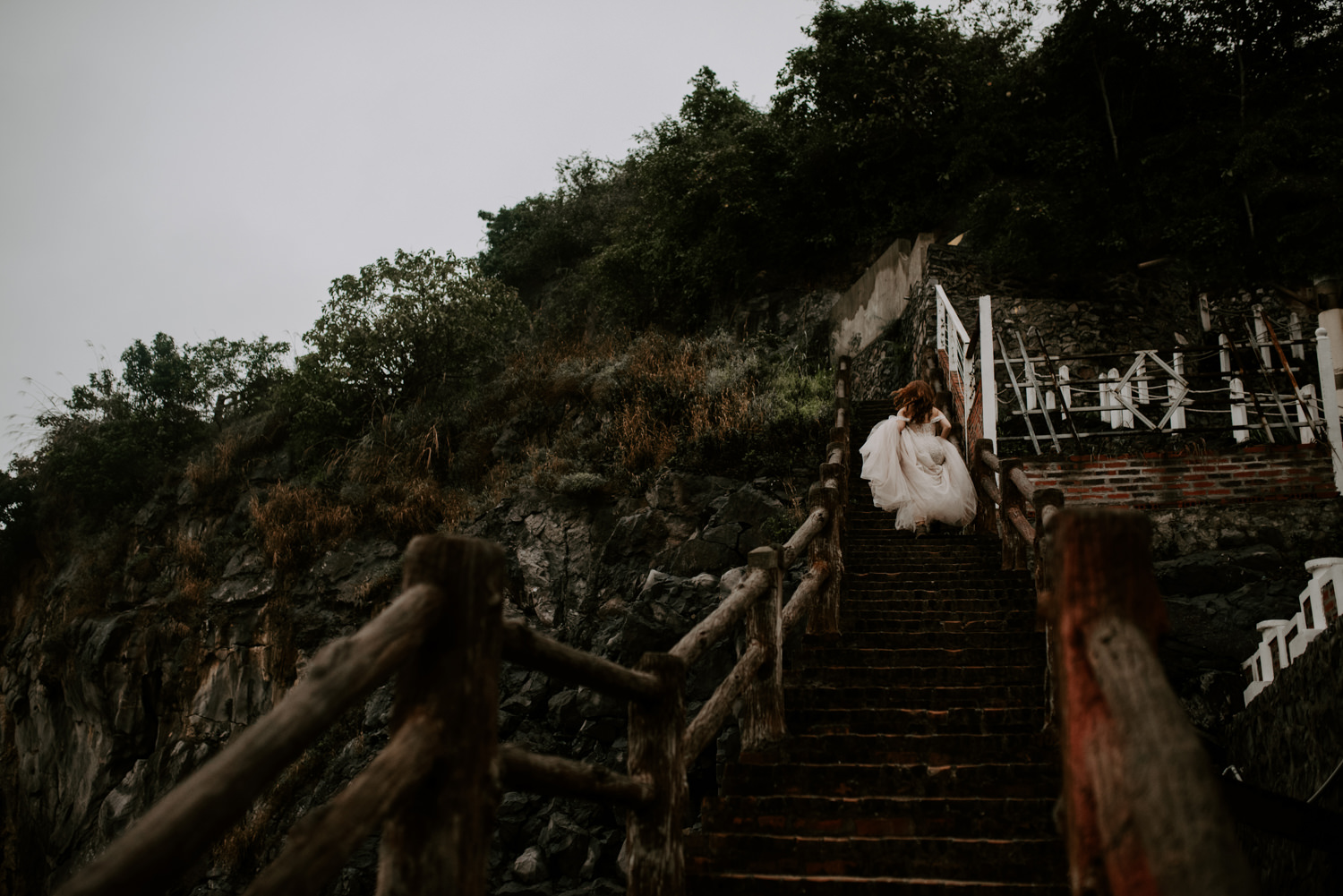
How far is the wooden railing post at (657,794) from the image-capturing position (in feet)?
12.4

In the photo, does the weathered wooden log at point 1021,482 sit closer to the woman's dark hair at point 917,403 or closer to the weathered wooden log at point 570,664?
the woman's dark hair at point 917,403

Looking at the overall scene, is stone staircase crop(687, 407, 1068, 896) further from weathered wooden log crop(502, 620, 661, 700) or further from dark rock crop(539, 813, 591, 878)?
dark rock crop(539, 813, 591, 878)

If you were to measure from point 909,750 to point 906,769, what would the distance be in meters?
0.31

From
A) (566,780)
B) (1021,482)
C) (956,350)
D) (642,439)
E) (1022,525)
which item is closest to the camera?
(566,780)

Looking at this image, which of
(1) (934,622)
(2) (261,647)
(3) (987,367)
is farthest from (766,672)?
(2) (261,647)

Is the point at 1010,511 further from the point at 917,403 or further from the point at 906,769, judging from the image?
the point at 906,769

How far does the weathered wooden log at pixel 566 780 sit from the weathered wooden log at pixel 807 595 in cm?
264

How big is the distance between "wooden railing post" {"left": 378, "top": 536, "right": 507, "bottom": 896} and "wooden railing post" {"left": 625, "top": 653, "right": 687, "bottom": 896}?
1.30 metres

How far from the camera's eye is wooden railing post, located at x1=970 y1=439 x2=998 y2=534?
366 inches

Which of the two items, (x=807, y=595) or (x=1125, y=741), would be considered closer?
(x=1125, y=741)

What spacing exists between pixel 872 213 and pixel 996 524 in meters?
12.0

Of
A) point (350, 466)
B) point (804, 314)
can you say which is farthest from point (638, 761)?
point (804, 314)

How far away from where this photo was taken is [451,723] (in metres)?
2.44

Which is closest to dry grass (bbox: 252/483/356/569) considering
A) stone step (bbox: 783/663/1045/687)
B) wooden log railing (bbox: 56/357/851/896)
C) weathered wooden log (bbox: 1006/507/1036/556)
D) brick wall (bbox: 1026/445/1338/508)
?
brick wall (bbox: 1026/445/1338/508)
